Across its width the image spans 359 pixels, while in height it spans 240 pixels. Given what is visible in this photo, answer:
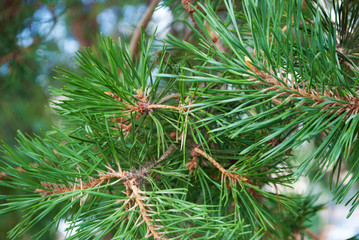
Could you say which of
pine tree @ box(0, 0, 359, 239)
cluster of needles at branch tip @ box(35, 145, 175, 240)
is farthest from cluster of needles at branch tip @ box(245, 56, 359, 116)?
cluster of needles at branch tip @ box(35, 145, 175, 240)

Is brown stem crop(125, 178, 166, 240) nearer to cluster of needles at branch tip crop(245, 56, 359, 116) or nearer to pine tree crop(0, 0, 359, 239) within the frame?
pine tree crop(0, 0, 359, 239)

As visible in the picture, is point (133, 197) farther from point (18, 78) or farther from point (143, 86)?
point (18, 78)

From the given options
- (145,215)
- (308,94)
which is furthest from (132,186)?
(308,94)

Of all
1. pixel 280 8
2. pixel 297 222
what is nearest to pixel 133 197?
pixel 280 8

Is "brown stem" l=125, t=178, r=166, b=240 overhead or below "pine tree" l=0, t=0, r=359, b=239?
below

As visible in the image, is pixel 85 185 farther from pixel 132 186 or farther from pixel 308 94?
pixel 308 94

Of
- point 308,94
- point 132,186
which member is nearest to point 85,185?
point 132,186

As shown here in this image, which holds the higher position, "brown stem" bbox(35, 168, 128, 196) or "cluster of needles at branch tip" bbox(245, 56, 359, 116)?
"cluster of needles at branch tip" bbox(245, 56, 359, 116)

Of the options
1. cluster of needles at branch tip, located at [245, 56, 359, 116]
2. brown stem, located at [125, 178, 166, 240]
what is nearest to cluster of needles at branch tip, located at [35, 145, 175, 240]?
brown stem, located at [125, 178, 166, 240]
